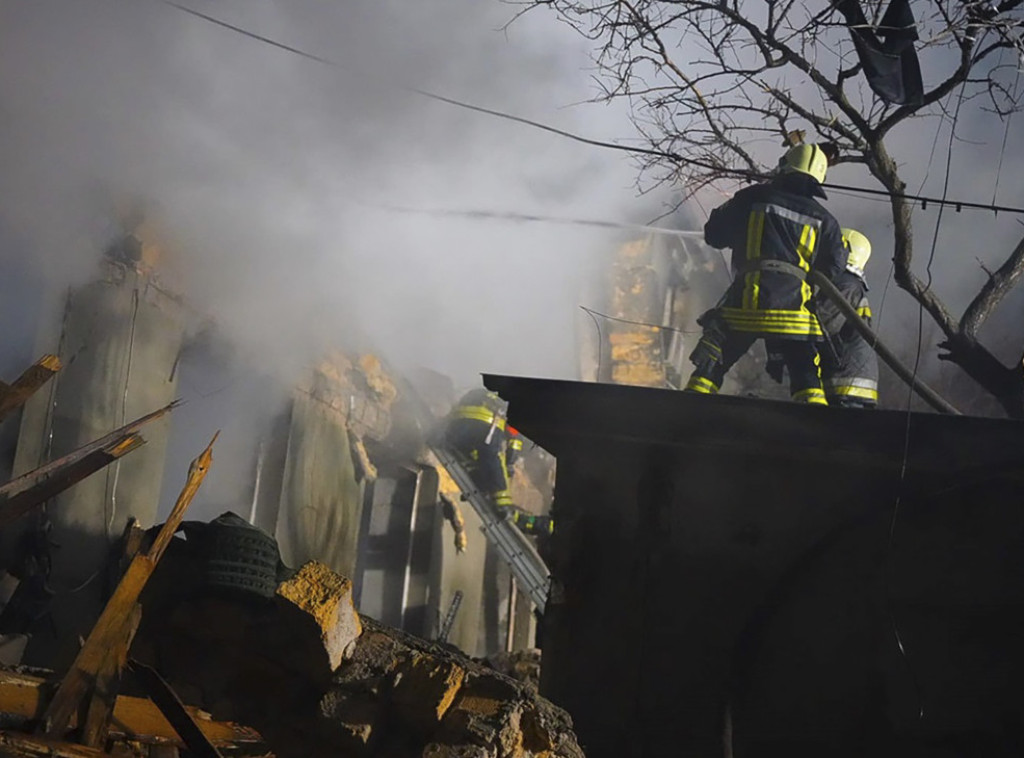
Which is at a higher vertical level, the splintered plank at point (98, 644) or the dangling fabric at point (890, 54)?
the dangling fabric at point (890, 54)

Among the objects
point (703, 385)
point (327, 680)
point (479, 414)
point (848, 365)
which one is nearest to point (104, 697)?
point (327, 680)

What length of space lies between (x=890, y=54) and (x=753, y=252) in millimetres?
1456

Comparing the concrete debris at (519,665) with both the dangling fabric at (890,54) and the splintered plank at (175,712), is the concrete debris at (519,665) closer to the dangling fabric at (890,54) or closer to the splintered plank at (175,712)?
the splintered plank at (175,712)

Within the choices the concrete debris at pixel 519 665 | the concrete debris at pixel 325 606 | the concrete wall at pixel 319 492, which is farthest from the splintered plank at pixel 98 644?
the concrete wall at pixel 319 492

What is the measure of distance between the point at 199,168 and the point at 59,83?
1.48m

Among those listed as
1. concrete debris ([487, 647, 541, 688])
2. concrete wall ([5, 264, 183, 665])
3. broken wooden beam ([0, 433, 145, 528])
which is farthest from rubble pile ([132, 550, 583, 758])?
concrete debris ([487, 647, 541, 688])

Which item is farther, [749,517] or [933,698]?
[749,517]

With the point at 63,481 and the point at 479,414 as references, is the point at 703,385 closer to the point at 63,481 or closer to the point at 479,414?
the point at 63,481

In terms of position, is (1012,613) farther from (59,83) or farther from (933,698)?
(59,83)

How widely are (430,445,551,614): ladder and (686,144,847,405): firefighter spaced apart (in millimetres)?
3997

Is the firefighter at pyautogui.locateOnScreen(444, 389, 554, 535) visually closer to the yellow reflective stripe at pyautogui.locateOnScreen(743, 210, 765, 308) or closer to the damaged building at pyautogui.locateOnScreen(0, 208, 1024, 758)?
the yellow reflective stripe at pyautogui.locateOnScreen(743, 210, 765, 308)

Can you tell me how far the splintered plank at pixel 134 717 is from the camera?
3.21m

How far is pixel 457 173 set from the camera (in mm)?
11344

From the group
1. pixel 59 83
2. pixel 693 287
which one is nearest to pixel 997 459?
pixel 59 83
